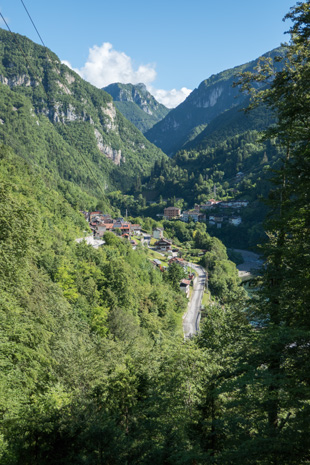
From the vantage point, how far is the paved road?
37.5m

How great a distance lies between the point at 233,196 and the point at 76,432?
130 m

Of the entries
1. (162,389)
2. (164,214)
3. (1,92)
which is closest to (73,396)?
(162,389)

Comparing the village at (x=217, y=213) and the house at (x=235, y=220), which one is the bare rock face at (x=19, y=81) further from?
the house at (x=235, y=220)

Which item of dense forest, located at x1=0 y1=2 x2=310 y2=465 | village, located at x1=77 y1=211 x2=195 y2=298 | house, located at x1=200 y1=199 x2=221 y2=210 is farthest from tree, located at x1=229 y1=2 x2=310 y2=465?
house, located at x1=200 y1=199 x2=221 y2=210

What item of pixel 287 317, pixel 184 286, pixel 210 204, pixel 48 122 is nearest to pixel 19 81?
pixel 48 122

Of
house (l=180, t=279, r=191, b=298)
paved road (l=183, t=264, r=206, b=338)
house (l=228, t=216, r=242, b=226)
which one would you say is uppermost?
house (l=228, t=216, r=242, b=226)

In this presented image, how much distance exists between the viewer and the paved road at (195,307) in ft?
123

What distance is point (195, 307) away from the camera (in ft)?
151

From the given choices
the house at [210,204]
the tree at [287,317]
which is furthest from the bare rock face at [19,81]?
the tree at [287,317]

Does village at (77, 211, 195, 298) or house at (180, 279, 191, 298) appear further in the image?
village at (77, 211, 195, 298)

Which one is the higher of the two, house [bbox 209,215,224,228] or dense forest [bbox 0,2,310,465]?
dense forest [bbox 0,2,310,465]

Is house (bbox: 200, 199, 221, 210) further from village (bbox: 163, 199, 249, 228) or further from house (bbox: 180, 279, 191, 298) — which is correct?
house (bbox: 180, 279, 191, 298)

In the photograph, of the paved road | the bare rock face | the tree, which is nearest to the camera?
the tree

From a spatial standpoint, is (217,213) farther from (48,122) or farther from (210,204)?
(48,122)
